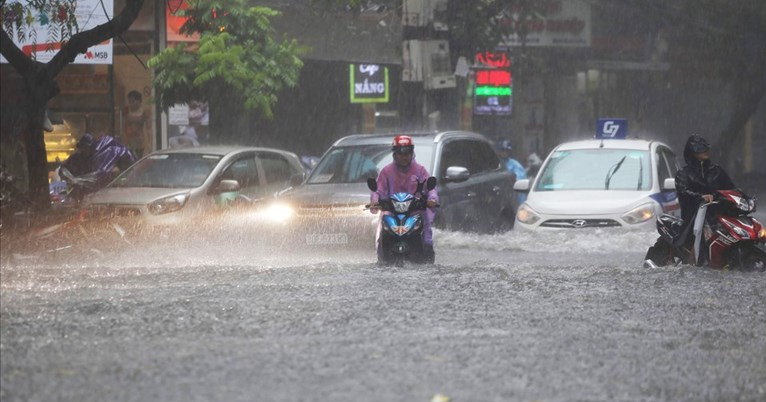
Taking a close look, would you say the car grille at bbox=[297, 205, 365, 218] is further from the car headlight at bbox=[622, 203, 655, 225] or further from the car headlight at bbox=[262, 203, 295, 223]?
the car headlight at bbox=[622, 203, 655, 225]

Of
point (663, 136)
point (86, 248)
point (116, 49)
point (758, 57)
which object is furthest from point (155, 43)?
point (663, 136)

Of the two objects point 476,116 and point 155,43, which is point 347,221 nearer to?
point 155,43

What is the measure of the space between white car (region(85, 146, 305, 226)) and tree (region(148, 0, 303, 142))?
3.25 meters

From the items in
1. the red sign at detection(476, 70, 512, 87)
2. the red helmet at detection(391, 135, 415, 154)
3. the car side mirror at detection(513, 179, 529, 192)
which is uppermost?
the red sign at detection(476, 70, 512, 87)

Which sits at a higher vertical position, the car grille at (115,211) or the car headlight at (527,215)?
the car grille at (115,211)

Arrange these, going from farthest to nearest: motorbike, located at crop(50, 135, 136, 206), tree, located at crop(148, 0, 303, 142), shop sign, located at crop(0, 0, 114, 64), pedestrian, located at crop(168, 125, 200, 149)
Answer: pedestrian, located at crop(168, 125, 200, 149) < shop sign, located at crop(0, 0, 114, 64) < tree, located at crop(148, 0, 303, 142) < motorbike, located at crop(50, 135, 136, 206)

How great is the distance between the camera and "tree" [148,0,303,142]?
19969mm

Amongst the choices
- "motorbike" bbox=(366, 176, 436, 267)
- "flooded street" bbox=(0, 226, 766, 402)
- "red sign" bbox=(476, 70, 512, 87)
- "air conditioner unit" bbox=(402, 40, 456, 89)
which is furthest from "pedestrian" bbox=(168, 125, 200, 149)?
"red sign" bbox=(476, 70, 512, 87)

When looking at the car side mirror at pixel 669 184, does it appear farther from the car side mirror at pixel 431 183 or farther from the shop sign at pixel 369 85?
the shop sign at pixel 369 85

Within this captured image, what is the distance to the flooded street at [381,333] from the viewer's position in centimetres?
619

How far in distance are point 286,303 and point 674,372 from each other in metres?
3.12

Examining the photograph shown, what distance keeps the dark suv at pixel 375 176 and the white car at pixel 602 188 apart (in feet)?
2.17

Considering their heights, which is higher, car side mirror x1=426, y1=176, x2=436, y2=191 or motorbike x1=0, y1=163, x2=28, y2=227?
car side mirror x1=426, y1=176, x2=436, y2=191

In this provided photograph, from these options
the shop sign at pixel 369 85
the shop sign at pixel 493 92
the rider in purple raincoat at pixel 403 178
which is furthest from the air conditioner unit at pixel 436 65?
the shop sign at pixel 493 92
